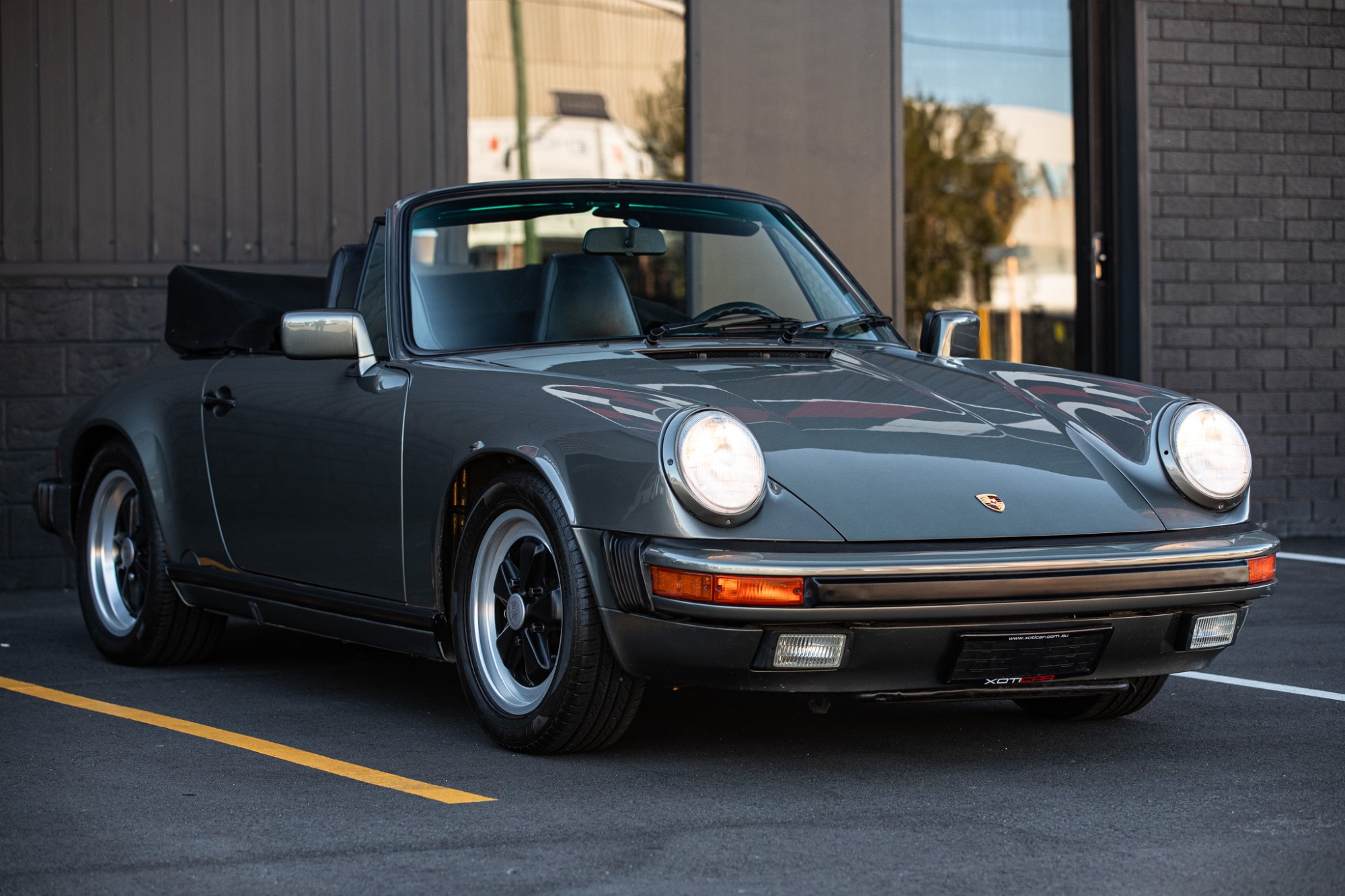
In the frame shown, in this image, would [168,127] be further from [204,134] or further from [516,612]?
[516,612]

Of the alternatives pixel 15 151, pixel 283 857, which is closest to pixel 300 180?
pixel 15 151

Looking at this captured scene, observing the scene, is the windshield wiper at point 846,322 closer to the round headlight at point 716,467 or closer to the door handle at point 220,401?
the round headlight at point 716,467

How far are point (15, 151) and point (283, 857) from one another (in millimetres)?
6013

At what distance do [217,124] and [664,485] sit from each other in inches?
222

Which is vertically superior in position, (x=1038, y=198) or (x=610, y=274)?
(x=1038, y=198)

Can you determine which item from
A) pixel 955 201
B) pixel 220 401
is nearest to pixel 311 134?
pixel 220 401

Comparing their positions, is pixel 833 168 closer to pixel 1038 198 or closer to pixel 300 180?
pixel 1038 198

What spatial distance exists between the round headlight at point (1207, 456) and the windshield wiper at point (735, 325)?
114 cm

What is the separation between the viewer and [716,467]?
3828 mm

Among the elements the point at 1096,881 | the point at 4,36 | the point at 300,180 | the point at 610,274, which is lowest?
the point at 1096,881

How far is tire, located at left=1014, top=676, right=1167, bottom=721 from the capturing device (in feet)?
15.2

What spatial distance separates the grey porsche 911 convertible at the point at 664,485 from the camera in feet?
12.5

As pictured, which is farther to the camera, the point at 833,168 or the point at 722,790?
the point at 833,168

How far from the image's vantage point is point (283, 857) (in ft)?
10.9
